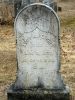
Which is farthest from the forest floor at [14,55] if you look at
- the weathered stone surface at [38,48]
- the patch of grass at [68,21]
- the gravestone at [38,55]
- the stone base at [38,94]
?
the weathered stone surface at [38,48]

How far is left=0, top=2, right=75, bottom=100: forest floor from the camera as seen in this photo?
873 centimetres

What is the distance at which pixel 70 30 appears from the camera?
14445 mm

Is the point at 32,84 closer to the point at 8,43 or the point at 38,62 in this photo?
the point at 38,62

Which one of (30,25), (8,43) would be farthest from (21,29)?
(8,43)

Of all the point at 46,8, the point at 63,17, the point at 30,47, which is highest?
the point at 46,8

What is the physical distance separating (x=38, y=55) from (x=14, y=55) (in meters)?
3.98

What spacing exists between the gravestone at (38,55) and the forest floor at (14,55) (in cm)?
69

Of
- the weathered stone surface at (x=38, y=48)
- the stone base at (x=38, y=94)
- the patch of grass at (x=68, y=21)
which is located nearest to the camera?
the weathered stone surface at (x=38, y=48)

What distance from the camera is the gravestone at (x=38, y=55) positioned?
6891mm

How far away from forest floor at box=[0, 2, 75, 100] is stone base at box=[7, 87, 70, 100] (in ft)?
1.84

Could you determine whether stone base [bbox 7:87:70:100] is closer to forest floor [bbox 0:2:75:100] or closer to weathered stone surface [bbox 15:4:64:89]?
weathered stone surface [bbox 15:4:64:89]

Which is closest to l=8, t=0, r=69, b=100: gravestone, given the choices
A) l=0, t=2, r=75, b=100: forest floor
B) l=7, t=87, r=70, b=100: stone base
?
l=7, t=87, r=70, b=100: stone base

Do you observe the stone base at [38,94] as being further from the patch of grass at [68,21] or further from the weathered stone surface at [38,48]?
the patch of grass at [68,21]

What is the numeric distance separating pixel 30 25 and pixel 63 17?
10.6m
